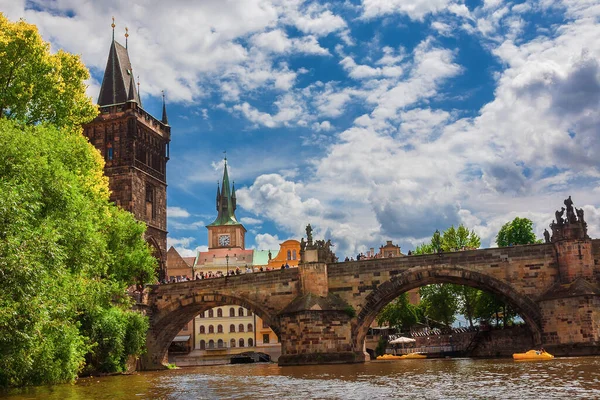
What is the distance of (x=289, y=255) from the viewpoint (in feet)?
278

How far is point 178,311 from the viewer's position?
4522cm

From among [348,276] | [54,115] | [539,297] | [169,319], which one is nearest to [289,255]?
[169,319]

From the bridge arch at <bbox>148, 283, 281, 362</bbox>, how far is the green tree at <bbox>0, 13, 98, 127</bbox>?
16.5 metres

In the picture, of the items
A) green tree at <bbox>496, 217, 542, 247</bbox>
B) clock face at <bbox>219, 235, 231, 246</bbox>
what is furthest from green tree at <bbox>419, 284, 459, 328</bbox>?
clock face at <bbox>219, 235, 231, 246</bbox>

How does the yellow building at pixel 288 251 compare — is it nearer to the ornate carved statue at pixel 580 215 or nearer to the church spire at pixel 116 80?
the church spire at pixel 116 80

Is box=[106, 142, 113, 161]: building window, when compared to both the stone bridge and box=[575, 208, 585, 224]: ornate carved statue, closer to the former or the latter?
the stone bridge

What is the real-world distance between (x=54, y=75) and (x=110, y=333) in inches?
465

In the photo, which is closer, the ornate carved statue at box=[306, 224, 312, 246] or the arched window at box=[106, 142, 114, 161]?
the ornate carved statue at box=[306, 224, 312, 246]

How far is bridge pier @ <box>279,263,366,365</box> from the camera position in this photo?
37906 mm

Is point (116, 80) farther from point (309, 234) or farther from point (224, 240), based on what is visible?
point (224, 240)

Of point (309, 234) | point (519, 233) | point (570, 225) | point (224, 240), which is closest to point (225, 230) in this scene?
point (224, 240)

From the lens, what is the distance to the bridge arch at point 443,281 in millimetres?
36250

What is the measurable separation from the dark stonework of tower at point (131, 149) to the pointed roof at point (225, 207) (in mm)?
40949

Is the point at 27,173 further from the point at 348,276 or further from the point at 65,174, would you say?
the point at 348,276
